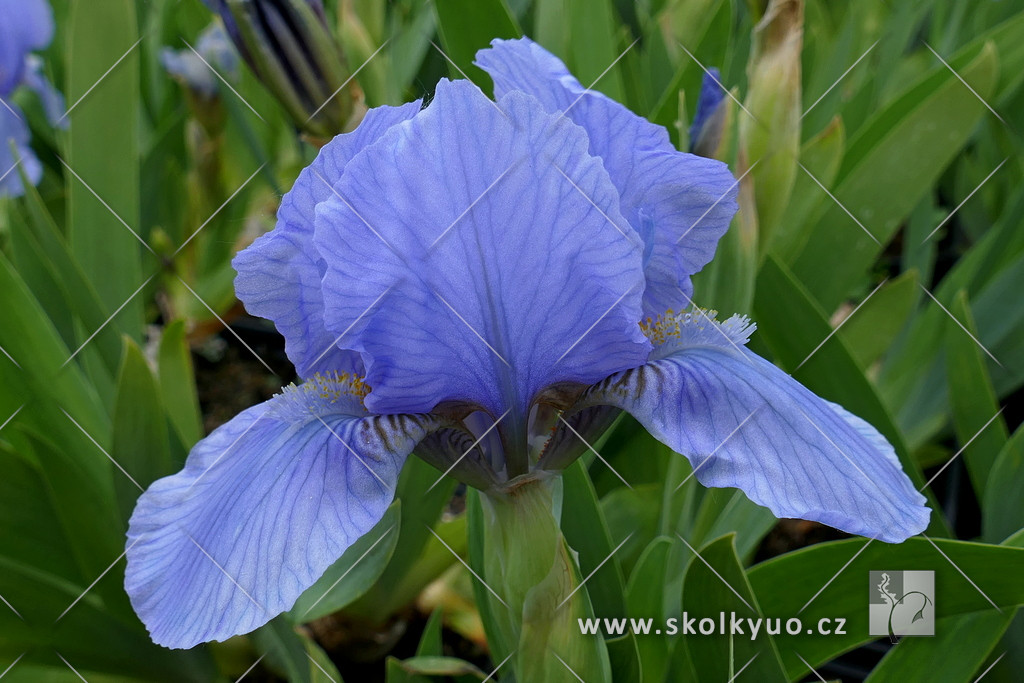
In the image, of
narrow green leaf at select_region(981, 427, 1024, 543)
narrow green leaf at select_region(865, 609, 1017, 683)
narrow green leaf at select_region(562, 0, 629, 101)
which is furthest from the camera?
narrow green leaf at select_region(562, 0, 629, 101)

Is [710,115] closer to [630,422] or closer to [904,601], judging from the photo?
[630,422]

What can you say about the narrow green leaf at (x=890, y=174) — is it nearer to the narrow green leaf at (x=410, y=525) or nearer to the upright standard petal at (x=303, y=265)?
the narrow green leaf at (x=410, y=525)

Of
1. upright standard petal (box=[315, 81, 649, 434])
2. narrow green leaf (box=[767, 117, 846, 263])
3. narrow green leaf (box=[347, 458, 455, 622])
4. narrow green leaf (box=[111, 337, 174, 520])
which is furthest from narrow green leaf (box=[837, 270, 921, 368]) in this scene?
narrow green leaf (box=[111, 337, 174, 520])

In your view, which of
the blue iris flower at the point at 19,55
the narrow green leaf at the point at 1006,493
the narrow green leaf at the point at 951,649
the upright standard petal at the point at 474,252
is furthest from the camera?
the blue iris flower at the point at 19,55

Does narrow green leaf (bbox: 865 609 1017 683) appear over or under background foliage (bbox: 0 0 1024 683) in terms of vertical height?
under

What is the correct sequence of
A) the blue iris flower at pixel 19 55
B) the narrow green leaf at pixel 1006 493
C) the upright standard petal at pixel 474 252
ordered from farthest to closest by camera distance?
the blue iris flower at pixel 19 55 < the narrow green leaf at pixel 1006 493 < the upright standard petal at pixel 474 252

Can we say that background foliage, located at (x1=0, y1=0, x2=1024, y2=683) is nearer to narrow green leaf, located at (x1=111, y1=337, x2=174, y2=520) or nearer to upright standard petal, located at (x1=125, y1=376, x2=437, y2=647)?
narrow green leaf, located at (x1=111, y1=337, x2=174, y2=520)

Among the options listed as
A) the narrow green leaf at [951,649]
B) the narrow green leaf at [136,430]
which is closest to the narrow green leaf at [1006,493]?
the narrow green leaf at [951,649]

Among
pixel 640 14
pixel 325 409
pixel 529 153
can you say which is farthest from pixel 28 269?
pixel 640 14

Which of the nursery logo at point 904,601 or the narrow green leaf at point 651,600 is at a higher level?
the narrow green leaf at point 651,600
